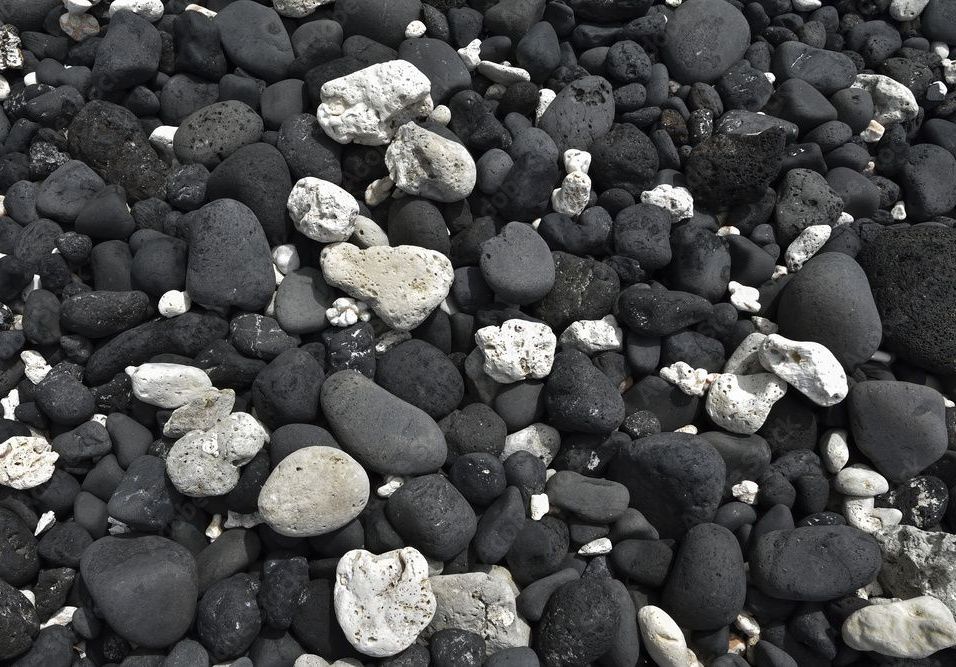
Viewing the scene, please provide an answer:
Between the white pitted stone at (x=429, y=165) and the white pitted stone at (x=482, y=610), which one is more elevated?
the white pitted stone at (x=429, y=165)

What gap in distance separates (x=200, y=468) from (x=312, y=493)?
0.54 meters

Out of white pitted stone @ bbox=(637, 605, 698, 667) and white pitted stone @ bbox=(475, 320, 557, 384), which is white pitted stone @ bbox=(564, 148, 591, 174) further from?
white pitted stone @ bbox=(637, 605, 698, 667)

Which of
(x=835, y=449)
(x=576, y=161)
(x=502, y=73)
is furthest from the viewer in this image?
(x=502, y=73)

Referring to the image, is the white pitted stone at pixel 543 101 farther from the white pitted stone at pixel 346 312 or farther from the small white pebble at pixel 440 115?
the white pitted stone at pixel 346 312

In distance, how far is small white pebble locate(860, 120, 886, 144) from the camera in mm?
4250

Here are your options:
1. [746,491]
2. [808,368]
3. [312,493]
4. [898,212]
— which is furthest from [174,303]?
[898,212]

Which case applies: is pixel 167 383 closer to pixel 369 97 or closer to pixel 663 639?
pixel 369 97

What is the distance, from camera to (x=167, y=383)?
3.21 meters

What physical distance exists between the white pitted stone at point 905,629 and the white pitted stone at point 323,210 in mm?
3097

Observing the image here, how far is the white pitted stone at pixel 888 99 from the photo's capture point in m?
4.29

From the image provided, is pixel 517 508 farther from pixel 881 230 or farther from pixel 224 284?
pixel 881 230

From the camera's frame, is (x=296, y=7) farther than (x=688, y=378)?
Yes

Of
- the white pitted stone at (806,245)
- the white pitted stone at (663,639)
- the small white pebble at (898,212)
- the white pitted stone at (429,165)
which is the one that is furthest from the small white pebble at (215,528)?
the small white pebble at (898,212)

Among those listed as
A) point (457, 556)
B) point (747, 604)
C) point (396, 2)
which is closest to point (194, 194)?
point (396, 2)
